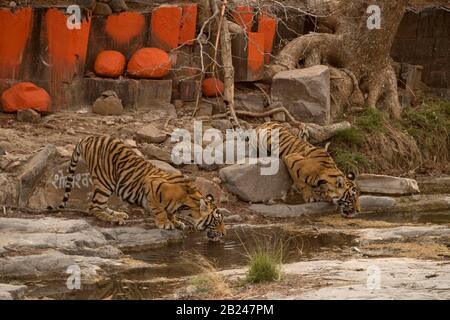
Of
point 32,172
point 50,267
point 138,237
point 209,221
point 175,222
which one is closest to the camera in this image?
point 50,267

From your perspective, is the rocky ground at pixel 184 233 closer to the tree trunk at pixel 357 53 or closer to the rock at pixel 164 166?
the rock at pixel 164 166

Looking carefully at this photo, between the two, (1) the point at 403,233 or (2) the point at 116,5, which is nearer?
(1) the point at 403,233

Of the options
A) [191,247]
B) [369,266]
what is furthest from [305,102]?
[369,266]

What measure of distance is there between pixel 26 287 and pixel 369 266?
298 cm

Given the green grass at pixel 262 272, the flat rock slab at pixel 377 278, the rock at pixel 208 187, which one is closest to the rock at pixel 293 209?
the rock at pixel 208 187

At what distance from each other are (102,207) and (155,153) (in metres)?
1.80

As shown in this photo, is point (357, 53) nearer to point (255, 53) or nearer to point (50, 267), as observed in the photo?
point (255, 53)

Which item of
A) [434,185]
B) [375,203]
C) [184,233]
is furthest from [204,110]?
[184,233]

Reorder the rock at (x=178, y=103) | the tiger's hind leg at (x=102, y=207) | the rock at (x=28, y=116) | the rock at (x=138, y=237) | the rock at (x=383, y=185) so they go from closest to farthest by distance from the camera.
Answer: the rock at (x=138, y=237) < the tiger's hind leg at (x=102, y=207) < the rock at (x=28, y=116) < the rock at (x=383, y=185) < the rock at (x=178, y=103)

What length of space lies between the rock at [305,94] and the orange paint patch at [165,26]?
5.61 ft

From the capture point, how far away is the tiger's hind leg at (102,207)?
1165cm

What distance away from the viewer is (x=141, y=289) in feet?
28.5

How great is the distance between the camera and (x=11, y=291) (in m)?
8.11

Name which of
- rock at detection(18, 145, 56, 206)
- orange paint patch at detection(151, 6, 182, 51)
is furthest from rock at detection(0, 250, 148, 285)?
orange paint patch at detection(151, 6, 182, 51)
